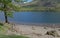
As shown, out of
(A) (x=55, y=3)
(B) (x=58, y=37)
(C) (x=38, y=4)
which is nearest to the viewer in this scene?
(B) (x=58, y=37)

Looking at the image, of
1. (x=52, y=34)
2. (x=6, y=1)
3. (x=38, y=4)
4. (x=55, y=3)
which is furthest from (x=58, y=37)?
(x=38, y=4)

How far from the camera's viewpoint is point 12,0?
32.1m

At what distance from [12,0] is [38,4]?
139 m

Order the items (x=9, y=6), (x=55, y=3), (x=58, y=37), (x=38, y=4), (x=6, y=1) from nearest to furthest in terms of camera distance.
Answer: (x=58, y=37) < (x=6, y=1) < (x=9, y=6) < (x=55, y=3) < (x=38, y=4)

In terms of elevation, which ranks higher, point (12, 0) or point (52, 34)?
point (12, 0)

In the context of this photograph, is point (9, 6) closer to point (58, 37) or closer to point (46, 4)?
point (58, 37)

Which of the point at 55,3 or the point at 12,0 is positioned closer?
the point at 12,0

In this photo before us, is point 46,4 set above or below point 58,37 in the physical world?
below

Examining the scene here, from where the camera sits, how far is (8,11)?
108 ft

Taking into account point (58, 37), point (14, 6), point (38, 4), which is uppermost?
point (14, 6)

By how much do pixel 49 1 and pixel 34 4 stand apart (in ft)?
34.7

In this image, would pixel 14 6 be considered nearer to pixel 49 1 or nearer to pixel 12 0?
pixel 12 0

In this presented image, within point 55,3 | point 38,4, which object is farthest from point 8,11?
point 38,4

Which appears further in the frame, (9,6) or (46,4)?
(46,4)
